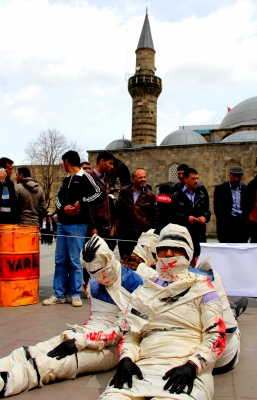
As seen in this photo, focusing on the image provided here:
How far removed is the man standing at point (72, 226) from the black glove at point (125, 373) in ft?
10.1

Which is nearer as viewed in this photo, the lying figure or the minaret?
the lying figure

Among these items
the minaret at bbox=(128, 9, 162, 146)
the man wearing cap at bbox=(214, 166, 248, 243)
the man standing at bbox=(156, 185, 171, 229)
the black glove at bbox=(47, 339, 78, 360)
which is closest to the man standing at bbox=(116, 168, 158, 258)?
the man standing at bbox=(156, 185, 171, 229)

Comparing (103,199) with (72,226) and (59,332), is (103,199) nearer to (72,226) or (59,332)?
(72,226)

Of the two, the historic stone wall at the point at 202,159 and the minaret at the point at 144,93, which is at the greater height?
the minaret at the point at 144,93

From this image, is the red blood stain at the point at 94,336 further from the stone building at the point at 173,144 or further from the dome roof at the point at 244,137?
the dome roof at the point at 244,137

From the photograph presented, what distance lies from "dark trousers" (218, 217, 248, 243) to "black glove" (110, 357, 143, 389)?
13.8ft

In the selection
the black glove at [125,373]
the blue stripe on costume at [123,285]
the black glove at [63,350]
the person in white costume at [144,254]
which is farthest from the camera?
the person in white costume at [144,254]

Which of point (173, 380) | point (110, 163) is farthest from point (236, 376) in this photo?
point (110, 163)

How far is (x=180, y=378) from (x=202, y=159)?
2906cm

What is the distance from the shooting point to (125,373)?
223cm

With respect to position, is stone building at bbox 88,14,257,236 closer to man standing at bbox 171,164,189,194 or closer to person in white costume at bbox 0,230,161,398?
man standing at bbox 171,164,189,194

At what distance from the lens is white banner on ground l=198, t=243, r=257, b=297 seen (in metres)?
5.56

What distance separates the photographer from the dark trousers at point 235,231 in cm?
614

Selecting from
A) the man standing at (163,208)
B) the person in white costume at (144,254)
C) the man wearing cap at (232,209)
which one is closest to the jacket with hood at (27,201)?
the man standing at (163,208)
